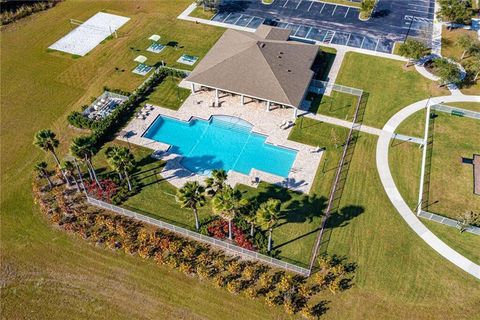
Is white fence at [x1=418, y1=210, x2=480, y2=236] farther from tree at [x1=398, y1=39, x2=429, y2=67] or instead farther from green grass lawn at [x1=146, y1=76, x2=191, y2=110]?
green grass lawn at [x1=146, y1=76, x2=191, y2=110]

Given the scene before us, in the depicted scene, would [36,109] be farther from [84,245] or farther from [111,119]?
[84,245]

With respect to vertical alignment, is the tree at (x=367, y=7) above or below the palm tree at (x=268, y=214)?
above

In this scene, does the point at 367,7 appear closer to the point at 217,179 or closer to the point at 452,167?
the point at 452,167

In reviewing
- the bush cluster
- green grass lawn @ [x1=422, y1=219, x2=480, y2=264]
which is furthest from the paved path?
the bush cluster

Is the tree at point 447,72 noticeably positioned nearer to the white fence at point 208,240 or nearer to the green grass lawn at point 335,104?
the green grass lawn at point 335,104

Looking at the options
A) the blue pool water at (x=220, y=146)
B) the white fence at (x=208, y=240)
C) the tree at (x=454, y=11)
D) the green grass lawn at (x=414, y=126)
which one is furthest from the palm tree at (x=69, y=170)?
the tree at (x=454, y=11)

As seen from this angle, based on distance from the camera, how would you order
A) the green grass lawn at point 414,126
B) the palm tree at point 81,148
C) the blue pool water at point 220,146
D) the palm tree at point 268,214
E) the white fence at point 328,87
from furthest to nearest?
the white fence at point 328,87, the green grass lawn at point 414,126, the blue pool water at point 220,146, the palm tree at point 81,148, the palm tree at point 268,214
